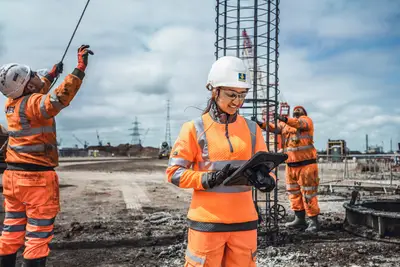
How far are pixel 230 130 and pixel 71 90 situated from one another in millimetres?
1788

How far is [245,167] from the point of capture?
268cm

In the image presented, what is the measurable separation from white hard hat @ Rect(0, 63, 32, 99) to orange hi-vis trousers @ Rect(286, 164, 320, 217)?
496 cm

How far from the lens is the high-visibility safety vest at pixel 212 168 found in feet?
9.27

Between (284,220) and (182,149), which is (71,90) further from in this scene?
(284,220)

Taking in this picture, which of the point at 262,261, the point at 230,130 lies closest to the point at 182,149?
the point at 230,130

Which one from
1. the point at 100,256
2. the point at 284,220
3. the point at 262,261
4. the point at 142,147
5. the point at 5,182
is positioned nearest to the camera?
the point at 5,182

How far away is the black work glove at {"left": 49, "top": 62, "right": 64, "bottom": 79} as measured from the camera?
5.09 meters

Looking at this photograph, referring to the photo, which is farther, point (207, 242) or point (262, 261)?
point (262, 261)

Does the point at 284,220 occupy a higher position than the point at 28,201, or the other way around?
the point at 28,201

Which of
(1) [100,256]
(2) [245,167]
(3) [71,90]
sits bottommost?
(1) [100,256]

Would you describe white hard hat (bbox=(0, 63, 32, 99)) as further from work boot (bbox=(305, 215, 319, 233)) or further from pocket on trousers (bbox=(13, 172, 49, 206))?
work boot (bbox=(305, 215, 319, 233))

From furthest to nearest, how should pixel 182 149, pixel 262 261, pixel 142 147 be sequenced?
pixel 142 147, pixel 262 261, pixel 182 149

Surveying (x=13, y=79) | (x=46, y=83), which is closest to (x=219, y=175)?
(x=13, y=79)

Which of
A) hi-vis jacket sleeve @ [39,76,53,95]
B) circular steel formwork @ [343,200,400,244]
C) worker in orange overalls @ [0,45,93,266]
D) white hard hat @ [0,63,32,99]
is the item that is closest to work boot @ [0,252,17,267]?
worker in orange overalls @ [0,45,93,266]
